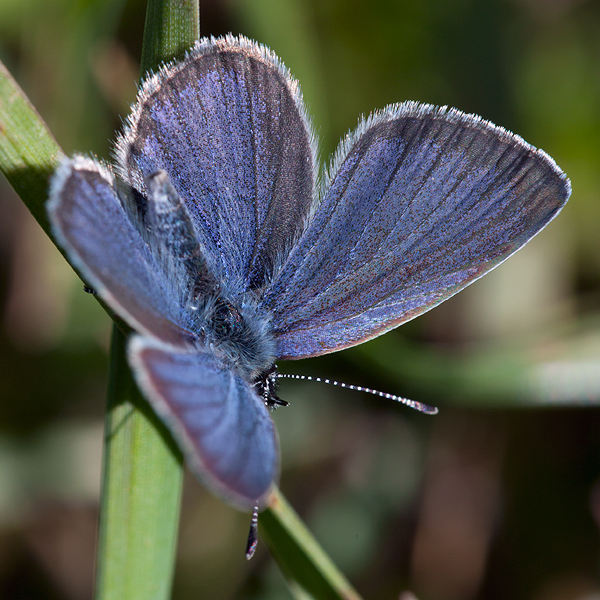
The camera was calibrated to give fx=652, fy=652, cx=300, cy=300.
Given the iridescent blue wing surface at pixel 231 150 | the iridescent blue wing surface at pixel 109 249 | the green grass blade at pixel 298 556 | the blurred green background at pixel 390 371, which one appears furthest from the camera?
the blurred green background at pixel 390 371

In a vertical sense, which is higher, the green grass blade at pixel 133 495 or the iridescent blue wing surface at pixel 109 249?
the iridescent blue wing surface at pixel 109 249

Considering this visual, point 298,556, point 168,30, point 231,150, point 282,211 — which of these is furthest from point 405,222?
point 298,556

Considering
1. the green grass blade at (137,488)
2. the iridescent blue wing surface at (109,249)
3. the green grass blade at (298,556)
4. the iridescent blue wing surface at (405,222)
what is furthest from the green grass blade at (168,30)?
the green grass blade at (298,556)

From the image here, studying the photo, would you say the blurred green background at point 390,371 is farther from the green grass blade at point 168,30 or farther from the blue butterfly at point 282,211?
the green grass blade at point 168,30

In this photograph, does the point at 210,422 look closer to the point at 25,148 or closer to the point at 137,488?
the point at 137,488

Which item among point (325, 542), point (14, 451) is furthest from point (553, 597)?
point (14, 451)

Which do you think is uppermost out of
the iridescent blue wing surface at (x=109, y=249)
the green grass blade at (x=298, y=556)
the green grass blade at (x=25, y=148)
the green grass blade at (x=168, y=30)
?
the green grass blade at (x=168, y=30)

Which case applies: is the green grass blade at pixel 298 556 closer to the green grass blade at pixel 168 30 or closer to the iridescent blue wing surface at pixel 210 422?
the iridescent blue wing surface at pixel 210 422

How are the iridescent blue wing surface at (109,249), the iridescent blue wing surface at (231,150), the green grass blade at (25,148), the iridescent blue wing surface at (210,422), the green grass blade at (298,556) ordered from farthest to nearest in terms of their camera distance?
1. the iridescent blue wing surface at (231,150)
2. the green grass blade at (298,556)
3. the green grass blade at (25,148)
4. the iridescent blue wing surface at (109,249)
5. the iridescent blue wing surface at (210,422)

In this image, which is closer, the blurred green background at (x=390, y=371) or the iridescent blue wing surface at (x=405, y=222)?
the iridescent blue wing surface at (x=405, y=222)
